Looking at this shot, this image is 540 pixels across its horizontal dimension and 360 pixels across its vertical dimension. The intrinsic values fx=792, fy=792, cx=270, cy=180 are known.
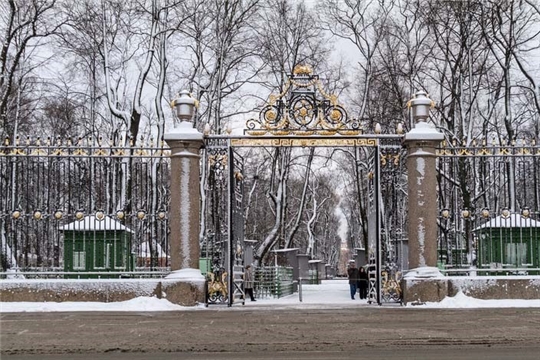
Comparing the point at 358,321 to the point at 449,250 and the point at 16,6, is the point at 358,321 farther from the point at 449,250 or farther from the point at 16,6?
the point at 16,6

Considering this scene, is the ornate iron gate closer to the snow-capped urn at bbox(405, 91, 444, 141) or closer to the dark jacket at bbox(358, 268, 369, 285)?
the snow-capped urn at bbox(405, 91, 444, 141)

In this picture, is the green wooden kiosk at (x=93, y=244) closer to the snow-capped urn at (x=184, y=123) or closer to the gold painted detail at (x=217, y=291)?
the gold painted detail at (x=217, y=291)

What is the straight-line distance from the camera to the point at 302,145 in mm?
19703

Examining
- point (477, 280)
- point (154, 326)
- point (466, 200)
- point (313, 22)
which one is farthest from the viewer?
point (313, 22)

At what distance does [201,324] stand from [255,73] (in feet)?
64.9

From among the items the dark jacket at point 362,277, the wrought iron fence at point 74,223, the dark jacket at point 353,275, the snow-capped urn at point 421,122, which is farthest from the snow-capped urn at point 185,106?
the dark jacket at point 353,275

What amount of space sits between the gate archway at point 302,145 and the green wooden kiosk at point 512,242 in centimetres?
218

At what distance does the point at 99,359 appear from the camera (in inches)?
400

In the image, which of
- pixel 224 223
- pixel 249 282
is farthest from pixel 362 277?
pixel 224 223

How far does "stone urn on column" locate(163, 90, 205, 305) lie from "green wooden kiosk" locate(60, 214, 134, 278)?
139 centimetres

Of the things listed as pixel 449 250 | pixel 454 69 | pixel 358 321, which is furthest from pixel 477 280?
pixel 454 69

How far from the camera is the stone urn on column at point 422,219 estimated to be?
18.4 meters

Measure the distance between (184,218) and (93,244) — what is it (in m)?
2.40

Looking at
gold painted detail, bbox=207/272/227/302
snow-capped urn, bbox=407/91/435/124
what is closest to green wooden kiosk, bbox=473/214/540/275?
snow-capped urn, bbox=407/91/435/124
